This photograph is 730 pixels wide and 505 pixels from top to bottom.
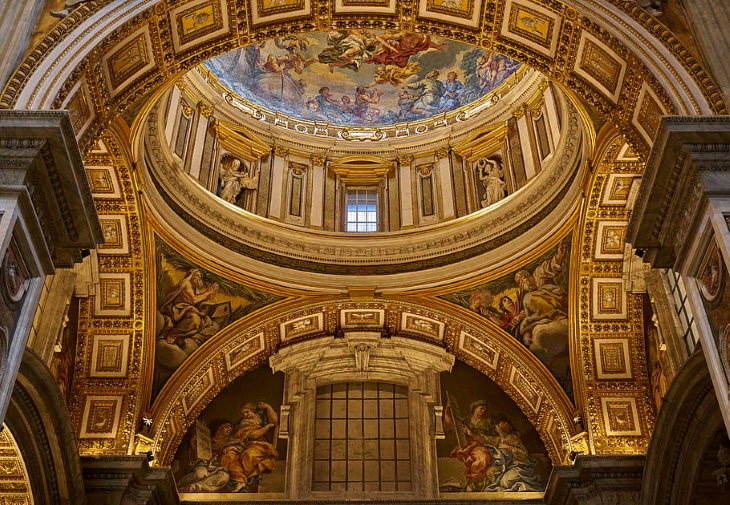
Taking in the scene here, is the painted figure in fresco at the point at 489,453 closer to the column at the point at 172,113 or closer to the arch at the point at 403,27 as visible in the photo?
the column at the point at 172,113

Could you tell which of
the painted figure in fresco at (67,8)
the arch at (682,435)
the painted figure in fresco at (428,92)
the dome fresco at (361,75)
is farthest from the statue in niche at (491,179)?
the painted figure in fresco at (67,8)

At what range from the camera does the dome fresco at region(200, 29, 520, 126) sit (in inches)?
792

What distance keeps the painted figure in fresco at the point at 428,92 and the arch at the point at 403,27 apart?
8351 mm

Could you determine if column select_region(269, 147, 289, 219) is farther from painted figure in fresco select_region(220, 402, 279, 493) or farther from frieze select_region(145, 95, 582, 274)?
painted figure in fresco select_region(220, 402, 279, 493)

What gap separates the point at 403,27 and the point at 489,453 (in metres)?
8.71

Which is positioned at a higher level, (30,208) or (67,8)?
(67,8)

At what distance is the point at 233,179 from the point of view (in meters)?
18.8

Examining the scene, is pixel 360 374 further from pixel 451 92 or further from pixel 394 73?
pixel 394 73

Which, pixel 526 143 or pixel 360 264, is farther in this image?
pixel 526 143

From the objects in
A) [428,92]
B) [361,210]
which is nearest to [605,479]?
[361,210]

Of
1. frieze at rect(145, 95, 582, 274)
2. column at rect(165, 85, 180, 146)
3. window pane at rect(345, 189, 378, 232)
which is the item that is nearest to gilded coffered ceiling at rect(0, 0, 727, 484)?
frieze at rect(145, 95, 582, 274)

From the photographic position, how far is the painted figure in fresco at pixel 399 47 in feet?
65.7

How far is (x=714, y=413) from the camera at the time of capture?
12.4 meters

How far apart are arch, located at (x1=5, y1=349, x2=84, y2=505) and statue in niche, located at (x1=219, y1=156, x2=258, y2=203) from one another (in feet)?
20.5
